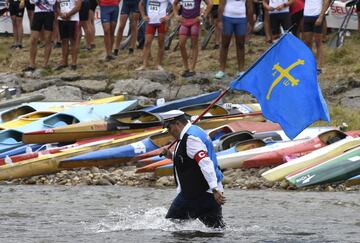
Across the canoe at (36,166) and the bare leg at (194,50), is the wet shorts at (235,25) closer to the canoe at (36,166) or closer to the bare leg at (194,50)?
the bare leg at (194,50)

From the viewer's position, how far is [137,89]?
21.7 m

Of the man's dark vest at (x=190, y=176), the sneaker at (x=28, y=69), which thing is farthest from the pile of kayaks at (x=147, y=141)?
the man's dark vest at (x=190, y=176)

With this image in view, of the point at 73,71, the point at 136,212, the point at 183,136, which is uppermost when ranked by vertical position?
the point at 183,136

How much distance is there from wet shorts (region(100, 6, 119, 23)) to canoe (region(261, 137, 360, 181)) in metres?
6.88

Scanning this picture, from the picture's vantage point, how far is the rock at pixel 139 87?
21.6 m

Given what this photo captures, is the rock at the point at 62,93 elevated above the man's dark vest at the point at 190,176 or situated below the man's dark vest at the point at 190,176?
below

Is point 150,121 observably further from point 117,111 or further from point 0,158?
point 0,158

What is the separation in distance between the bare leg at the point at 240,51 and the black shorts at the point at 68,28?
327cm

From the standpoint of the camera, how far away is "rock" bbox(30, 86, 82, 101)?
21.7 metres

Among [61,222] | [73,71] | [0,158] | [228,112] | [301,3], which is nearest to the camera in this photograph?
[61,222]

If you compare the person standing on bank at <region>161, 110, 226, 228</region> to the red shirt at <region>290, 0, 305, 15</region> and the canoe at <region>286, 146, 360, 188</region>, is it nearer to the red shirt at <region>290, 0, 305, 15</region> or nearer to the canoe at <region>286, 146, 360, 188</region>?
the canoe at <region>286, 146, 360, 188</region>

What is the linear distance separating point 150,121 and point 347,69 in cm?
431

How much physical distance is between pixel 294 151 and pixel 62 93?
20.8ft

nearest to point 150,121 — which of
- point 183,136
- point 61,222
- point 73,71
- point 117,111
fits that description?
point 117,111
